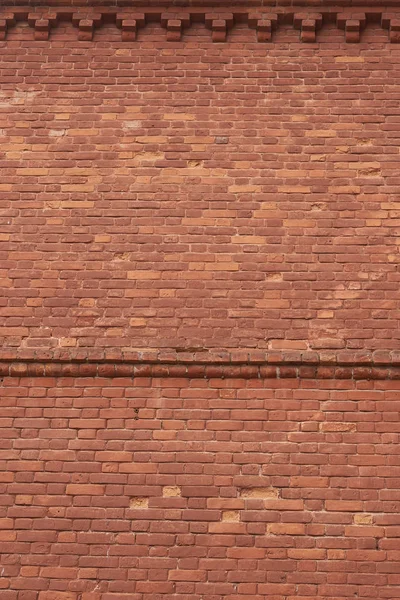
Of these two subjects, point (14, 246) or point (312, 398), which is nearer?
point (312, 398)

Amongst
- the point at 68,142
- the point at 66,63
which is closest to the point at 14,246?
the point at 68,142

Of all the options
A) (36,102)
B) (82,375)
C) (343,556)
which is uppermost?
(36,102)

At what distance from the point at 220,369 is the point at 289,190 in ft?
5.10

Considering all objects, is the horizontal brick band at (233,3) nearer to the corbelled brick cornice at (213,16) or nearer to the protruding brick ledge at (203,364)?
the corbelled brick cornice at (213,16)

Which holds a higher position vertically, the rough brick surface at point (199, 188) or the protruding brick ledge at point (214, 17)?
the protruding brick ledge at point (214, 17)

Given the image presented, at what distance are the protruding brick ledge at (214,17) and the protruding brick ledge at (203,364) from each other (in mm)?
2863

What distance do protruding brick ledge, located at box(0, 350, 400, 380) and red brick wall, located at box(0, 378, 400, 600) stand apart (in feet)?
0.19

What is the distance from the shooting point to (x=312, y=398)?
4.88 m

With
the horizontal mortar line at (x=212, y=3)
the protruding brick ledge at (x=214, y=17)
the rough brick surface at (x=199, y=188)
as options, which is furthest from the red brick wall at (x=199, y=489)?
the horizontal mortar line at (x=212, y=3)

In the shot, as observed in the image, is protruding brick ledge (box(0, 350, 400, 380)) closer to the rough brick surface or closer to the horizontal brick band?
the rough brick surface

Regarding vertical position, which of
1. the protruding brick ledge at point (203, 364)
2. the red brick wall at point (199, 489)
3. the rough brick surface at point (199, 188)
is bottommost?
the red brick wall at point (199, 489)

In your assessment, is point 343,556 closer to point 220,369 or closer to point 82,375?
point 220,369

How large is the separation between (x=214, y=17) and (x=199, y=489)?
155 inches

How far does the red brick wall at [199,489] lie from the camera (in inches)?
175
